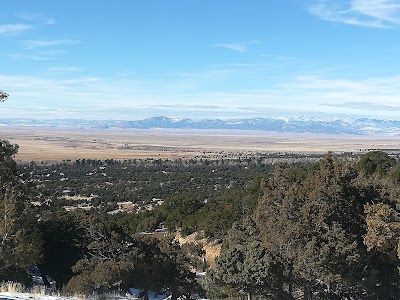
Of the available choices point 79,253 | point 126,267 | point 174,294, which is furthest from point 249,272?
point 79,253

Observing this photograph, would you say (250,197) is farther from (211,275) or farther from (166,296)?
(211,275)

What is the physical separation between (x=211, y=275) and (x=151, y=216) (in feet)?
73.6

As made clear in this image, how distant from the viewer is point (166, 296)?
63.6ft

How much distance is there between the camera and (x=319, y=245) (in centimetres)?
1460

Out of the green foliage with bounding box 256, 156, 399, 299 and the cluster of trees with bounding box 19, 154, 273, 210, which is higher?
the green foliage with bounding box 256, 156, 399, 299

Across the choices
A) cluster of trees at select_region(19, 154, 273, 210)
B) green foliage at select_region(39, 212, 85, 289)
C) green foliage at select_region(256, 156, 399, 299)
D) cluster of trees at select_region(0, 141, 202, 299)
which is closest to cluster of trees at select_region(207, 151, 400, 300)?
green foliage at select_region(256, 156, 399, 299)

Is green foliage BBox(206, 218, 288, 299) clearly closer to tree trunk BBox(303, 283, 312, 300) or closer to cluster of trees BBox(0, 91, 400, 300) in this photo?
cluster of trees BBox(0, 91, 400, 300)

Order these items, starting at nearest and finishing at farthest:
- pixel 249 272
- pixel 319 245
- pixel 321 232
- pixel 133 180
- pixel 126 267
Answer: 1. pixel 249 272
2. pixel 319 245
3. pixel 321 232
4. pixel 126 267
5. pixel 133 180

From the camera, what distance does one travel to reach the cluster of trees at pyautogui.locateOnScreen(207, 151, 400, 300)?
558 inches

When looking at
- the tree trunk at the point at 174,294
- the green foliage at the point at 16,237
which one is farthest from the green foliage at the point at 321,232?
the green foliage at the point at 16,237

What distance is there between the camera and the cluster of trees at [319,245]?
46.5 ft

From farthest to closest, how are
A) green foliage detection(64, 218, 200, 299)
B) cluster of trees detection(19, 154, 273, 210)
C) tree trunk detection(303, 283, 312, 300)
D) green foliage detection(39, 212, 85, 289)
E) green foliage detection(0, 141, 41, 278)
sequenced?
cluster of trees detection(19, 154, 273, 210)
green foliage detection(39, 212, 85, 289)
green foliage detection(64, 218, 200, 299)
tree trunk detection(303, 283, 312, 300)
green foliage detection(0, 141, 41, 278)

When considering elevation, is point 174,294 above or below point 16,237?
below

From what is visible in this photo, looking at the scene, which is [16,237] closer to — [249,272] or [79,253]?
[79,253]
